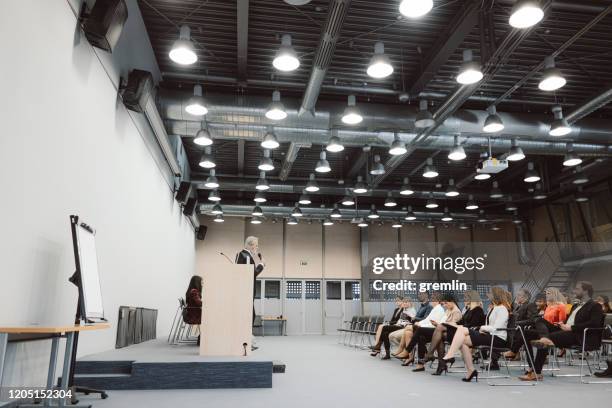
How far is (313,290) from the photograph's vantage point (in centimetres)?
1823

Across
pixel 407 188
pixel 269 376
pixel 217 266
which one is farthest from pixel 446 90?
pixel 269 376

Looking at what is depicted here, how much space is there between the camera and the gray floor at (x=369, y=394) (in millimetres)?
3963

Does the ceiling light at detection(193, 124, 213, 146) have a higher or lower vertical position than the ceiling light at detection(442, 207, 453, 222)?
lower

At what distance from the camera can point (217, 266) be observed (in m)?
5.26

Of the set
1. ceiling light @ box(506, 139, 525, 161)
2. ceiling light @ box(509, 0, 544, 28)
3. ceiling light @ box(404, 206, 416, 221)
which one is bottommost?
ceiling light @ box(506, 139, 525, 161)

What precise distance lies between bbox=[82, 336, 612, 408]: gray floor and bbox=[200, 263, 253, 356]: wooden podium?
69 centimetres

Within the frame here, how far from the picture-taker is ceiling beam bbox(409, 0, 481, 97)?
6191 millimetres

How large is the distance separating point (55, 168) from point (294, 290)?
48.0 feet

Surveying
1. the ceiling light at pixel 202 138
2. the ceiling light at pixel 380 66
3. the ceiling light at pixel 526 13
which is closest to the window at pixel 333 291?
the ceiling light at pixel 202 138

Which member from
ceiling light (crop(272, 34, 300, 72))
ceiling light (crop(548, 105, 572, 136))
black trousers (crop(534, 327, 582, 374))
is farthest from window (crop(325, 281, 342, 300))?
ceiling light (crop(272, 34, 300, 72))

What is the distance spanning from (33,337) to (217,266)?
201 centimetres

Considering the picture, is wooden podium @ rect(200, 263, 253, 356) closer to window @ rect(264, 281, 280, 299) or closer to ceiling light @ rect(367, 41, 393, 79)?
ceiling light @ rect(367, 41, 393, 79)

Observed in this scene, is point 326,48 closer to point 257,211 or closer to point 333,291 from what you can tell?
point 257,211

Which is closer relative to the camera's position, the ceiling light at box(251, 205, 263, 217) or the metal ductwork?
the metal ductwork
